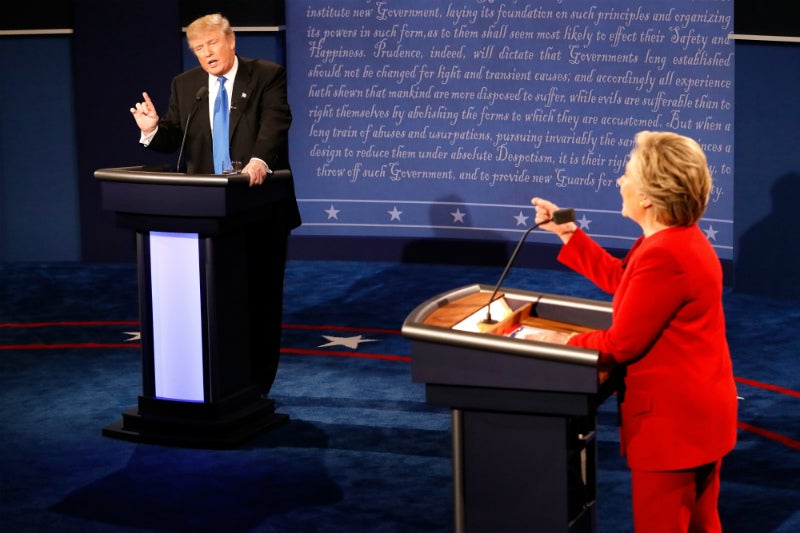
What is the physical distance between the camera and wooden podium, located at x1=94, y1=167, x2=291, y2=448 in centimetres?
531

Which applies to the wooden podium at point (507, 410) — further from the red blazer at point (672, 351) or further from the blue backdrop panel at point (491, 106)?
the blue backdrop panel at point (491, 106)

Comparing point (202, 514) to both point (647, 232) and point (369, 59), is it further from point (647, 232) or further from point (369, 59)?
point (369, 59)

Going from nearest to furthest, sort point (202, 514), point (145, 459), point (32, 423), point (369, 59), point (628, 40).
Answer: point (202, 514)
point (145, 459)
point (32, 423)
point (628, 40)
point (369, 59)

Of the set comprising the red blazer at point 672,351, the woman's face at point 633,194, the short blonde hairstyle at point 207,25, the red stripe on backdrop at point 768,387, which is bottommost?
the red stripe on backdrop at point 768,387

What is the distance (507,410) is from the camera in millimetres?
3203

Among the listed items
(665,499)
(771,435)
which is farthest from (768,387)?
(665,499)

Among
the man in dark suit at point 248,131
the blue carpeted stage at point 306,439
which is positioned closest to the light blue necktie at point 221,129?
→ the man in dark suit at point 248,131

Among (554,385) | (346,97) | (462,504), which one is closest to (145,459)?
(462,504)

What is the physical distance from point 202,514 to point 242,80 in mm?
2028

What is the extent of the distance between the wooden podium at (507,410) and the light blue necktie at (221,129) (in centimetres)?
246

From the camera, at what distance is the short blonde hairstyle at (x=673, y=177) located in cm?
309

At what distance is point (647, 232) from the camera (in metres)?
3.20

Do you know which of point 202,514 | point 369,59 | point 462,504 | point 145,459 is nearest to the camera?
point 462,504

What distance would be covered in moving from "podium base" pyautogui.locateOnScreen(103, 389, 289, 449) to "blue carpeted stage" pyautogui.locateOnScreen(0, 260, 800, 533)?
0.20 feet
